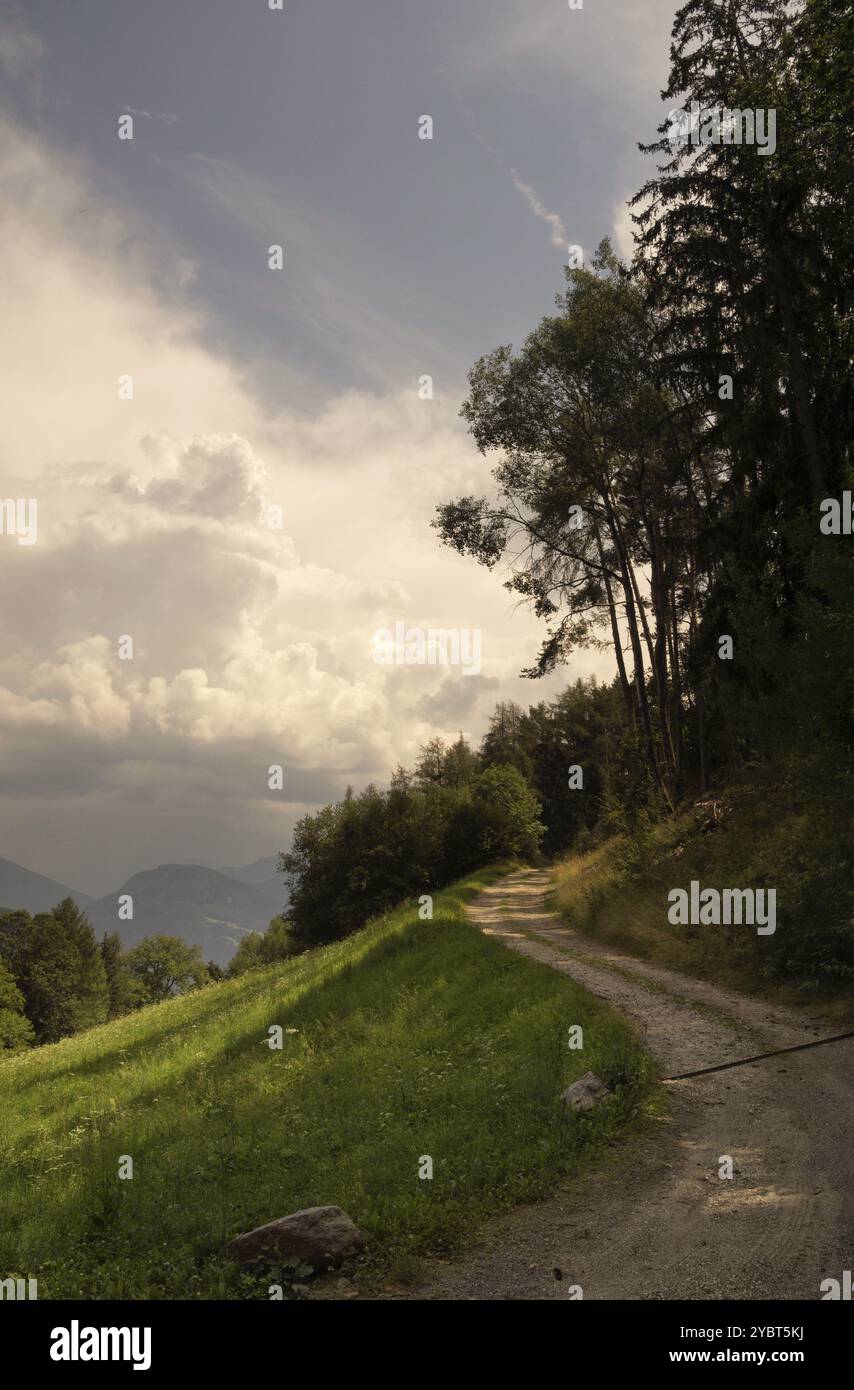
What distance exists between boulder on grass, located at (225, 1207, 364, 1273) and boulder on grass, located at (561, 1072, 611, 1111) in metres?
3.09

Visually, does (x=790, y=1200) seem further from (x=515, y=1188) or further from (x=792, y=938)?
(x=792, y=938)

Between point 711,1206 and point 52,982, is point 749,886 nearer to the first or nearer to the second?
point 711,1206

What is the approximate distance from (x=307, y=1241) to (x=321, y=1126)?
13.6 ft

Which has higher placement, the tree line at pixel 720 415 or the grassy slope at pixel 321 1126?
the tree line at pixel 720 415

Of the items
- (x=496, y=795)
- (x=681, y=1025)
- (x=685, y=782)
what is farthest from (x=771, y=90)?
(x=496, y=795)

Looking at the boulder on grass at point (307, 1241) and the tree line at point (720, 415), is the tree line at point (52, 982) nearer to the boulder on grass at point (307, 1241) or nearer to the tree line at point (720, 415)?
the tree line at point (720, 415)

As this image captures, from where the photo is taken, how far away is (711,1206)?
6.58 meters

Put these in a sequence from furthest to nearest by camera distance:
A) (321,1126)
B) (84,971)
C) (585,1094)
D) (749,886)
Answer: (84,971), (749,886), (321,1126), (585,1094)

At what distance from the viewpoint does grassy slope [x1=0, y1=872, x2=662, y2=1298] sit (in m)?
7.36

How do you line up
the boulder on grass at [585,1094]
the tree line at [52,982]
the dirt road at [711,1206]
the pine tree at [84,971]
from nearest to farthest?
1. the dirt road at [711,1206]
2. the boulder on grass at [585,1094]
3. the tree line at [52,982]
4. the pine tree at [84,971]

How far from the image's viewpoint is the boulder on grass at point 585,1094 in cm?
895

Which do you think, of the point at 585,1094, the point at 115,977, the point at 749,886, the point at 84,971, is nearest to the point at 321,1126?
the point at 585,1094

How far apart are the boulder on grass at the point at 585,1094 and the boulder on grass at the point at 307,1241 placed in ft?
10.1

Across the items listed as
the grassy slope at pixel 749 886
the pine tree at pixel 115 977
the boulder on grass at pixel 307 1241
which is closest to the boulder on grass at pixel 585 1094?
the boulder on grass at pixel 307 1241
